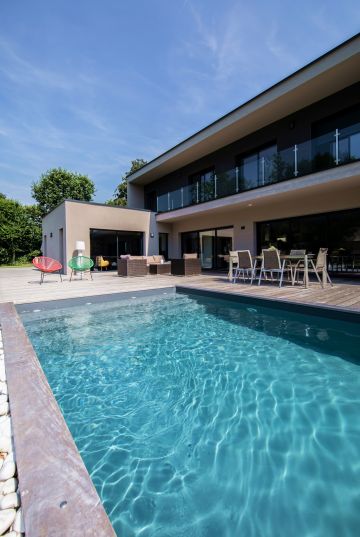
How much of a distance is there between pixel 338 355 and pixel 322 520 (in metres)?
2.30

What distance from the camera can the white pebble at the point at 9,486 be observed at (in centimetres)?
124

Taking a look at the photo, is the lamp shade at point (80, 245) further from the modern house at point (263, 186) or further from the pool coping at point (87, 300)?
the pool coping at point (87, 300)

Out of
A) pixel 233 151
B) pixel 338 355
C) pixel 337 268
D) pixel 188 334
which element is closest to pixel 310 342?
pixel 338 355

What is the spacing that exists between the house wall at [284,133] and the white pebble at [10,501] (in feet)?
34.8

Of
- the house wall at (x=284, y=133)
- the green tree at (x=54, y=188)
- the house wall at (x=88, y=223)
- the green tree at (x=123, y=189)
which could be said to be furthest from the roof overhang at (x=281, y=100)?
the green tree at (x=54, y=188)

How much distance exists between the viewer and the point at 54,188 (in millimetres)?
29766

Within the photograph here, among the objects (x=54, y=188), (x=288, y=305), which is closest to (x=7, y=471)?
(x=288, y=305)

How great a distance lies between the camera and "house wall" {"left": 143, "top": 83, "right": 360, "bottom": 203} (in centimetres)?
818

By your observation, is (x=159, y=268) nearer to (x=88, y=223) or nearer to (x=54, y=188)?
(x=88, y=223)

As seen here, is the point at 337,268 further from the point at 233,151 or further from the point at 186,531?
the point at 186,531

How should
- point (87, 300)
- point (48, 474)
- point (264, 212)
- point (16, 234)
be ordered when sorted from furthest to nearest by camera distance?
point (16, 234)
point (264, 212)
point (87, 300)
point (48, 474)

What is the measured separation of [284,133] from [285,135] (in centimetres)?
9

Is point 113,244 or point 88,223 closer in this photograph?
point 88,223

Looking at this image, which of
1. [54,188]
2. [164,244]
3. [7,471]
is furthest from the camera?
[54,188]
